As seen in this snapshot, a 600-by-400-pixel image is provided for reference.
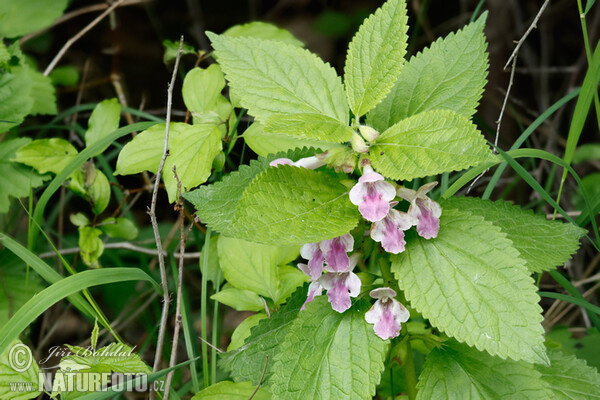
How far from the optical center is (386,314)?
125cm

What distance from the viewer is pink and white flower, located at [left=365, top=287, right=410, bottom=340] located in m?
1.23

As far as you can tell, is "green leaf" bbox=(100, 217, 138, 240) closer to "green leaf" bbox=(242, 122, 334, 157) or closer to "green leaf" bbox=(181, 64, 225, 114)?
"green leaf" bbox=(181, 64, 225, 114)

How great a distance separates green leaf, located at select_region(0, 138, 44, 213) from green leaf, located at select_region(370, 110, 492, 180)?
1.47m

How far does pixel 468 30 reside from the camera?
1322 mm

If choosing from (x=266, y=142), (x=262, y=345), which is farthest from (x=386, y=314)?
(x=266, y=142)

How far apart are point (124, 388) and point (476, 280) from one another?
2.80 feet

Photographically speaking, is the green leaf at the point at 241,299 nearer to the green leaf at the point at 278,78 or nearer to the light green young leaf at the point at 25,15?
the green leaf at the point at 278,78

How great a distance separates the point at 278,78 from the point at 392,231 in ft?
1.58

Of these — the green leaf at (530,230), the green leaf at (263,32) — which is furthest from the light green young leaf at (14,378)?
the green leaf at (263,32)

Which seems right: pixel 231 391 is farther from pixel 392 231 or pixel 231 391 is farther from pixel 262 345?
pixel 392 231

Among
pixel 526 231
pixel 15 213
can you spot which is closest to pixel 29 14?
pixel 15 213

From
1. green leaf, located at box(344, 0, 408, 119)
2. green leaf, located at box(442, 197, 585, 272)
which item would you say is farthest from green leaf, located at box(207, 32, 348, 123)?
green leaf, located at box(442, 197, 585, 272)

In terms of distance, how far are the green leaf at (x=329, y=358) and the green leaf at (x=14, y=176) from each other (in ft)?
4.36

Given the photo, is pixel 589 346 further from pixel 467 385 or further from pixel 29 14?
pixel 29 14
